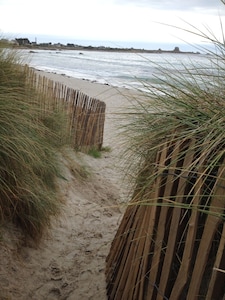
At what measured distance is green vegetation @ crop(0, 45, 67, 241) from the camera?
2.89 meters

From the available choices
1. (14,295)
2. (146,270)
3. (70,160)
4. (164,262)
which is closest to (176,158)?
(164,262)

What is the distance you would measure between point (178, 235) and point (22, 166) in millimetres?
1473

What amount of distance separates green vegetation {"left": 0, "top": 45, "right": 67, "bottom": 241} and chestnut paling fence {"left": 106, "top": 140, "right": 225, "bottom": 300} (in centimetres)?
93

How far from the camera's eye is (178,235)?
1919 mm

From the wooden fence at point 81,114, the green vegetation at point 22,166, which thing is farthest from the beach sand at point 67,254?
the wooden fence at point 81,114

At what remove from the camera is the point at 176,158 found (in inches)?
74.1

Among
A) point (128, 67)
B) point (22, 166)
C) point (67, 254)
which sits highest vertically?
point (22, 166)

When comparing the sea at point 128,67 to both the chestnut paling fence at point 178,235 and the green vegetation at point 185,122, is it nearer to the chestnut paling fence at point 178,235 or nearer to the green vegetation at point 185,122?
the green vegetation at point 185,122

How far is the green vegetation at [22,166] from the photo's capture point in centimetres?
289

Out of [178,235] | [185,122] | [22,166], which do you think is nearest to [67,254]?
[22,166]

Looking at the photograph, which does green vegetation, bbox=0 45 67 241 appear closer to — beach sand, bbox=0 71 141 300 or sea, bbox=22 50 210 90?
beach sand, bbox=0 71 141 300

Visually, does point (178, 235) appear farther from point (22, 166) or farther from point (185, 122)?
point (22, 166)

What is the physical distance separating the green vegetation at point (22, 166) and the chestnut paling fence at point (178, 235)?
93 cm

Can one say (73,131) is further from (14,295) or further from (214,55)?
(214,55)
